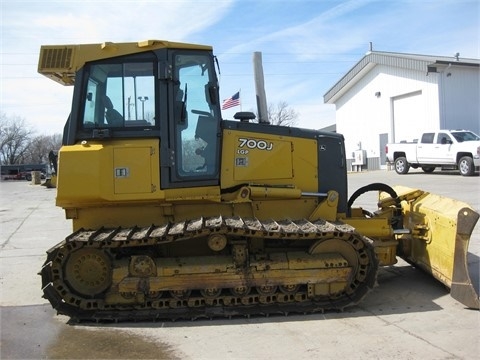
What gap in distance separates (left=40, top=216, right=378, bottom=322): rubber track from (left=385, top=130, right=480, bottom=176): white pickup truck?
17678 millimetres

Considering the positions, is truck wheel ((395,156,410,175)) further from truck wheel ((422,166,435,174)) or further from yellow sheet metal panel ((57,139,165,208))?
yellow sheet metal panel ((57,139,165,208))

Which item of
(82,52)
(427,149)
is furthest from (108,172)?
(427,149)

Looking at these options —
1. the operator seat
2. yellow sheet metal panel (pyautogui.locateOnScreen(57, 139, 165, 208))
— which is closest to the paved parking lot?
yellow sheet metal panel (pyautogui.locateOnScreen(57, 139, 165, 208))

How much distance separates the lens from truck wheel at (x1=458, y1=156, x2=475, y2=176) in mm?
21062

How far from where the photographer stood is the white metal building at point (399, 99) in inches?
1107

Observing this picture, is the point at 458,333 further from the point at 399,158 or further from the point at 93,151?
the point at 399,158

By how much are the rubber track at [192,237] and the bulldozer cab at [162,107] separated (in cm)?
69

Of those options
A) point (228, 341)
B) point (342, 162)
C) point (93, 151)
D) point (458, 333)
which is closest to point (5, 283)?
point (93, 151)

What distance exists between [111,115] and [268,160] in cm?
197

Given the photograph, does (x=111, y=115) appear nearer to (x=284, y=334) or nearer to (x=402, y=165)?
(x=284, y=334)

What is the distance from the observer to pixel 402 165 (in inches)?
979

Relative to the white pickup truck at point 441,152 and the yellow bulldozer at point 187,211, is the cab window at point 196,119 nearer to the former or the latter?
the yellow bulldozer at point 187,211

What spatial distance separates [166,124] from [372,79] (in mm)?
30366

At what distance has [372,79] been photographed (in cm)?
3369
